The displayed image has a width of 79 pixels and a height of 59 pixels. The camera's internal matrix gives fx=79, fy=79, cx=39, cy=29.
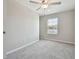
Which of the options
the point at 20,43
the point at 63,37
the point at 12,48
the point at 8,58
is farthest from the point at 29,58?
the point at 63,37

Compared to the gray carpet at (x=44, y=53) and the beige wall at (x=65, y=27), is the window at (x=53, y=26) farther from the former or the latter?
the gray carpet at (x=44, y=53)

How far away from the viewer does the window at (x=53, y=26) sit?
5921 millimetres

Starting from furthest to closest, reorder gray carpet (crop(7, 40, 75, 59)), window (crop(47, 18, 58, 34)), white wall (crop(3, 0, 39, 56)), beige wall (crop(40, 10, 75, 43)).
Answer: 1. window (crop(47, 18, 58, 34))
2. beige wall (crop(40, 10, 75, 43))
3. white wall (crop(3, 0, 39, 56))
4. gray carpet (crop(7, 40, 75, 59))

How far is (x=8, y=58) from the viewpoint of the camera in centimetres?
250

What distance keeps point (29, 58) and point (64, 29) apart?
12.1 feet

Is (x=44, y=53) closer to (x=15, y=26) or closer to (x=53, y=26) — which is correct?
(x=15, y=26)

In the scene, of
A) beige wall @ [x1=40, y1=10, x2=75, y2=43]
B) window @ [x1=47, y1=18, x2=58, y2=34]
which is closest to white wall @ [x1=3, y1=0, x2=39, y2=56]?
window @ [x1=47, y1=18, x2=58, y2=34]

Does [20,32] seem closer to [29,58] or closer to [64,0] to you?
[29,58]

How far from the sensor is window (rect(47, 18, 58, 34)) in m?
5.92

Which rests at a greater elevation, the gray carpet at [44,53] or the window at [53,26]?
the window at [53,26]

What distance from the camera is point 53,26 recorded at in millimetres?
6133

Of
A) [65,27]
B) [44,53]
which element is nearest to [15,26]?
[44,53]

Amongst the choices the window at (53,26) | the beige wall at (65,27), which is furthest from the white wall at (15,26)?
the beige wall at (65,27)

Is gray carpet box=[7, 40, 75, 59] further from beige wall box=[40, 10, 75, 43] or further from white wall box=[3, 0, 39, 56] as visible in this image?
beige wall box=[40, 10, 75, 43]
